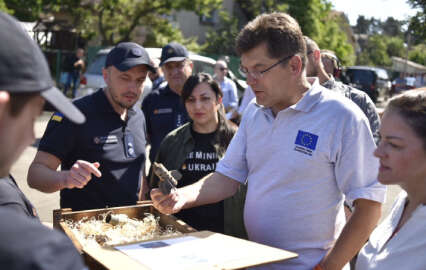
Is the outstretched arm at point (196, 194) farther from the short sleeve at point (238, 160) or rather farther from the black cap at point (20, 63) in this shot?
the black cap at point (20, 63)

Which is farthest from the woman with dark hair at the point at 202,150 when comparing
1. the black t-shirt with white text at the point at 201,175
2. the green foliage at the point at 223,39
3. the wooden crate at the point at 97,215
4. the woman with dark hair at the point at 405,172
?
the green foliage at the point at 223,39

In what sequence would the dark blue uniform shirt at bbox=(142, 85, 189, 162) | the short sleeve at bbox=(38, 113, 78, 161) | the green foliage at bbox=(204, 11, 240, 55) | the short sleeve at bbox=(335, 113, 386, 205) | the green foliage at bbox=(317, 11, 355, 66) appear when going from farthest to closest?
the green foliage at bbox=(317, 11, 355, 66) → the green foliage at bbox=(204, 11, 240, 55) → the dark blue uniform shirt at bbox=(142, 85, 189, 162) → the short sleeve at bbox=(38, 113, 78, 161) → the short sleeve at bbox=(335, 113, 386, 205)

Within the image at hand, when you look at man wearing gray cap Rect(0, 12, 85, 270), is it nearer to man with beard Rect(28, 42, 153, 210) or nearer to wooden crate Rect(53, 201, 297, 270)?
wooden crate Rect(53, 201, 297, 270)

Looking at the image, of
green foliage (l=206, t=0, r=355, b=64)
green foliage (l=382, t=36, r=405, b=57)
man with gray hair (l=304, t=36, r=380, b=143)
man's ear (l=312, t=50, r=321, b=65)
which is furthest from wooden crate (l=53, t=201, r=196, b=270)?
green foliage (l=382, t=36, r=405, b=57)

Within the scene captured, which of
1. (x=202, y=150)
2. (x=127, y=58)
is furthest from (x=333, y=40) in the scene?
(x=127, y=58)

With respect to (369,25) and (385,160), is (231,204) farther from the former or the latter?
(369,25)

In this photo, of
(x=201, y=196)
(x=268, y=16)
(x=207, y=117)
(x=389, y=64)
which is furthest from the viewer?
(x=389, y=64)

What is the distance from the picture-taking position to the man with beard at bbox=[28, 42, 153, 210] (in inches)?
115

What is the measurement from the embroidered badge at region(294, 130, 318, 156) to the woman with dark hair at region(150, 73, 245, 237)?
0.94 m

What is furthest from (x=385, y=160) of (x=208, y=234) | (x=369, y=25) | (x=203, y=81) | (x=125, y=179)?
(x=369, y=25)

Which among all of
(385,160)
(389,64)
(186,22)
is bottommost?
(389,64)

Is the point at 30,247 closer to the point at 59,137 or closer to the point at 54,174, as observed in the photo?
the point at 54,174

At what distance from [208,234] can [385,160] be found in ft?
2.80

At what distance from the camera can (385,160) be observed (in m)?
1.91
